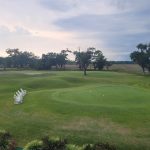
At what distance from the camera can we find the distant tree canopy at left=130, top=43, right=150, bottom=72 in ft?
424

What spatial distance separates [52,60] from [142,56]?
43.0m

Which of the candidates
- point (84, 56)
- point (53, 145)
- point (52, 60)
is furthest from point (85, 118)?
point (52, 60)

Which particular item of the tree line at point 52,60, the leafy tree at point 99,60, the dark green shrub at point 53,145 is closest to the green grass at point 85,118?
the dark green shrub at point 53,145

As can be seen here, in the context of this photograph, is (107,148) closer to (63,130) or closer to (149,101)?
(63,130)

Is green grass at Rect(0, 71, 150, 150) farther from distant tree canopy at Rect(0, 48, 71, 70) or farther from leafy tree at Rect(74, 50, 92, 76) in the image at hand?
distant tree canopy at Rect(0, 48, 71, 70)

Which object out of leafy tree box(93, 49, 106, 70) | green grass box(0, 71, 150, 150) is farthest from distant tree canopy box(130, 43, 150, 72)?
green grass box(0, 71, 150, 150)

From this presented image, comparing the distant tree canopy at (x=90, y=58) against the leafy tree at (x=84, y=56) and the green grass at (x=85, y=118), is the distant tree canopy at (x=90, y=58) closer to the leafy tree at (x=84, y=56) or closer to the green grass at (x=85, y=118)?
the leafy tree at (x=84, y=56)

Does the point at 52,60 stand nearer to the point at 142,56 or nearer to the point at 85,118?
the point at 142,56

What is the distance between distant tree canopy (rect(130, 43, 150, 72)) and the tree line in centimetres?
1080

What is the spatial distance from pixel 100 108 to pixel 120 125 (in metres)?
4.10

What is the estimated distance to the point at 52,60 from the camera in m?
161

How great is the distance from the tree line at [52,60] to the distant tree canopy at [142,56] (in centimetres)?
1080

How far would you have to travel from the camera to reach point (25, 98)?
4369 cm

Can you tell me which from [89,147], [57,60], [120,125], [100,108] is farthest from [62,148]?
[57,60]
